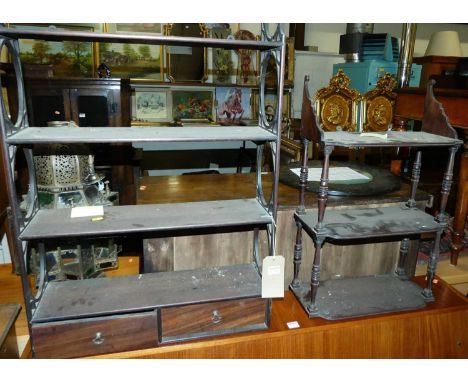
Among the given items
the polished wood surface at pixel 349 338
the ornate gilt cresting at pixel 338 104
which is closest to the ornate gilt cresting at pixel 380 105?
the ornate gilt cresting at pixel 338 104

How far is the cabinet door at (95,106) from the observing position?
3.12m

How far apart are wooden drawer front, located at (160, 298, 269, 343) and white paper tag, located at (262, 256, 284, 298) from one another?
0.32ft

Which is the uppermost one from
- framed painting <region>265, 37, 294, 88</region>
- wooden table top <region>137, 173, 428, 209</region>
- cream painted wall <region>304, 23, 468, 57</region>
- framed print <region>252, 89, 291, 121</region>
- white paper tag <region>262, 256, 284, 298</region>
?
cream painted wall <region>304, 23, 468, 57</region>

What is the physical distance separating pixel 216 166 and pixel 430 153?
2.29 meters

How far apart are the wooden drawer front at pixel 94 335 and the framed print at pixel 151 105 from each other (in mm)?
2691

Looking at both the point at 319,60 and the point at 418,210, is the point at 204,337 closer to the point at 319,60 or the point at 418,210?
the point at 418,210

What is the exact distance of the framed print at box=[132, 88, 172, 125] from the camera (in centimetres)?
395

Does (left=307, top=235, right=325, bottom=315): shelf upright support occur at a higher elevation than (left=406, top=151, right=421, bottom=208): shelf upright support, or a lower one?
lower

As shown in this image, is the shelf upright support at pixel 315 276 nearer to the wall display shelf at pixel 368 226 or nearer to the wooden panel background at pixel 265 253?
the wall display shelf at pixel 368 226

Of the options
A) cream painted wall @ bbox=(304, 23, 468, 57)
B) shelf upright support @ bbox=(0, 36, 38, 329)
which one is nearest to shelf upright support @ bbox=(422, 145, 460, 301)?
shelf upright support @ bbox=(0, 36, 38, 329)

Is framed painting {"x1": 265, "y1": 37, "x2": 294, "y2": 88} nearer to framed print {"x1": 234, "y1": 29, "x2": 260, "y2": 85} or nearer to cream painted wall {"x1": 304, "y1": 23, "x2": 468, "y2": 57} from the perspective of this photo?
framed print {"x1": 234, "y1": 29, "x2": 260, "y2": 85}

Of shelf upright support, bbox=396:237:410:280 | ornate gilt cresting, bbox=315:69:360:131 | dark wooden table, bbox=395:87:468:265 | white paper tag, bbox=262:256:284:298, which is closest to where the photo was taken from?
white paper tag, bbox=262:256:284:298

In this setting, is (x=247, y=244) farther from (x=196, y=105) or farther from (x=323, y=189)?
(x=196, y=105)
